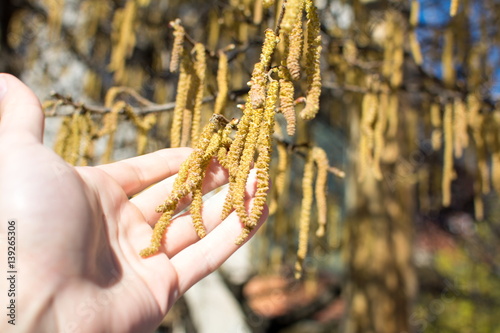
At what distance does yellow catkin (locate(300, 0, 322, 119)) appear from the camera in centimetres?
76

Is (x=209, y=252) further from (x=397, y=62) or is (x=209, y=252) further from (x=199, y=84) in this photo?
(x=397, y=62)

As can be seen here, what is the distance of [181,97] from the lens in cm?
102

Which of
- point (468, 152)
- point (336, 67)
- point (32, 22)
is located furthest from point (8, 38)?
point (468, 152)

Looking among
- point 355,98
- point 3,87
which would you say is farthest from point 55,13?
point 3,87

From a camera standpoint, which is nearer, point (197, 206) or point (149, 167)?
point (197, 206)

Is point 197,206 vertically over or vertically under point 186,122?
under

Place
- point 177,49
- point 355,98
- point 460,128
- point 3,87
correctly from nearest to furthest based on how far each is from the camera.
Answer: point 3,87, point 177,49, point 460,128, point 355,98

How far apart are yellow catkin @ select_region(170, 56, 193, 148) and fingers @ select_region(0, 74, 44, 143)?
0.85 feet

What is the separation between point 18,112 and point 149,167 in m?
0.26

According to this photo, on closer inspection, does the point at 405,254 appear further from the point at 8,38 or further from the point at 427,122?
the point at 8,38

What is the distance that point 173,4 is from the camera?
2656 mm

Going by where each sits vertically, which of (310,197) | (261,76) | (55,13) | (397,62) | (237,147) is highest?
(55,13)

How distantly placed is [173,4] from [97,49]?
54 cm

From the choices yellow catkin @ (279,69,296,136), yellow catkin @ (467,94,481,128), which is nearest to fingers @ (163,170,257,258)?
yellow catkin @ (279,69,296,136)
